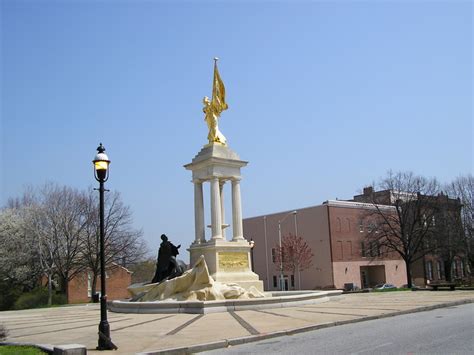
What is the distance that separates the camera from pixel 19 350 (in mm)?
11766

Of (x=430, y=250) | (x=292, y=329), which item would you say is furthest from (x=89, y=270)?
(x=292, y=329)

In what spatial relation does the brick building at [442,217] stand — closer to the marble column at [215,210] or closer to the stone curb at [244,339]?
the marble column at [215,210]

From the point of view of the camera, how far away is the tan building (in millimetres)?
65000

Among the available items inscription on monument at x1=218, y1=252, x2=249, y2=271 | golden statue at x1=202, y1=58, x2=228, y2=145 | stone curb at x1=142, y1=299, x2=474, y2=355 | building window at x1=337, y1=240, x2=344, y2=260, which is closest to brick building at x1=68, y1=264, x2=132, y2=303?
golden statue at x1=202, y1=58, x2=228, y2=145

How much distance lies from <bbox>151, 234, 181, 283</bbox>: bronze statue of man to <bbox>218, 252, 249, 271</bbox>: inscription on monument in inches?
88.5

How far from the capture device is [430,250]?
54938 mm

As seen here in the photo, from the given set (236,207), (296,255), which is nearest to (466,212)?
(296,255)

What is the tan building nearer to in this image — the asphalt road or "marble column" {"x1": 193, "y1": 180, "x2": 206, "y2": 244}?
"marble column" {"x1": 193, "y1": 180, "x2": 206, "y2": 244}

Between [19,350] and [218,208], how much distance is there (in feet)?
54.6

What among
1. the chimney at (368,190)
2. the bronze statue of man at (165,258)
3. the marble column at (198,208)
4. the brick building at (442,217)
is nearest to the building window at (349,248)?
the brick building at (442,217)

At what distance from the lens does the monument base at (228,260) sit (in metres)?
26.2

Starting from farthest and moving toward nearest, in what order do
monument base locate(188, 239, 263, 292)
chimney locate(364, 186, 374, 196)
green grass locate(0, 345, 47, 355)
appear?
1. chimney locate(364, 186, 374, 196)
2. monument base locate(188, 239, 263, 292)
3. green grass locate(0, 345, 47, 355)

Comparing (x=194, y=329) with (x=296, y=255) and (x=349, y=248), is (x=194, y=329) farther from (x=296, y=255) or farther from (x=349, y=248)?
(x=349, y=248)

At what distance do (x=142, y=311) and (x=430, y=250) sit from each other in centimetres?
4038
